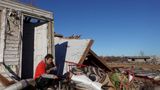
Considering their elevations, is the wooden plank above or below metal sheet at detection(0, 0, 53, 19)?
below

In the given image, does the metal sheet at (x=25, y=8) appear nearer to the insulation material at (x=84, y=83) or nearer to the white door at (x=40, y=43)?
the white door at (x=40, y=43)

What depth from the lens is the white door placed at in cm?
1298

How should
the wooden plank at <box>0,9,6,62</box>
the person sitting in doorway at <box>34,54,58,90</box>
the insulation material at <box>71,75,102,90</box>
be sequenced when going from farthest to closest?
the insulation material at <box>71,75,102,90</box> < the wooden plank at <box>0,9,6,62</box> < the person sitting in doorway at <box>34,54,58,90</box>

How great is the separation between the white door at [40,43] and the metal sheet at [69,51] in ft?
5.92

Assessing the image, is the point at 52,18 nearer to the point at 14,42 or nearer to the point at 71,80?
the point at 14,42

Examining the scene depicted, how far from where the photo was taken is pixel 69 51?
53.4 ft

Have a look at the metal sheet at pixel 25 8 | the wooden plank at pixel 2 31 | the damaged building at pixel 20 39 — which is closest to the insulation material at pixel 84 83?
the damaged building at pixel 20 39

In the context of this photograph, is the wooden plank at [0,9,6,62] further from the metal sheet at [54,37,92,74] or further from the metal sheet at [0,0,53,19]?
the metal sheet at [54,37,92,74]

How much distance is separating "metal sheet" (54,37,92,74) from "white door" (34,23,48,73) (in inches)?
71.0

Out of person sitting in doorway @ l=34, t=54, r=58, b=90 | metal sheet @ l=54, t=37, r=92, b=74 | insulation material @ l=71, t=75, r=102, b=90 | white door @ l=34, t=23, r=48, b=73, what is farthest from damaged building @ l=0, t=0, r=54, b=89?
insulation material @ l=71, t=75, r=102, b=90

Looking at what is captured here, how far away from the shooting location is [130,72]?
541 inches

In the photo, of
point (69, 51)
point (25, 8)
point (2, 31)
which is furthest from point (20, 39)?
point (69, 51)

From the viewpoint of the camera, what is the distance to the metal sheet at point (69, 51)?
1505 centimetres

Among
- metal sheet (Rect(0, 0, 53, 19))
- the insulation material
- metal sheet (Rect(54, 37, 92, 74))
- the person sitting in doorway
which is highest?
metal sheet (Rect(0, 0, 53, 19))
